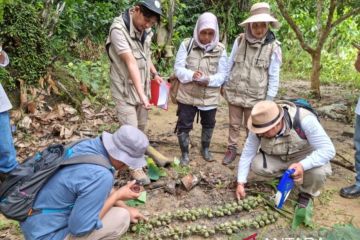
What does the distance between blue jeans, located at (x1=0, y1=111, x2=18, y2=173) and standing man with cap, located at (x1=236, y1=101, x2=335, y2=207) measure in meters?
2.16

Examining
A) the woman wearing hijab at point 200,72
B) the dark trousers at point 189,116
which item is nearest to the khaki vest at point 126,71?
the woman wearing hijab at point 200,72

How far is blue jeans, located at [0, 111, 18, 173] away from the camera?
360cm

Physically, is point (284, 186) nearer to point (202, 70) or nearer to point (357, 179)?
point (357, 179)

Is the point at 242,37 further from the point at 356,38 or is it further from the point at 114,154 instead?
the point at 356,38

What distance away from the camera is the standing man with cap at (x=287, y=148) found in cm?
329

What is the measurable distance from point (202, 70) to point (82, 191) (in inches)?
92.1

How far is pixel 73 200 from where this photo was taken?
Result: 8.27 ft

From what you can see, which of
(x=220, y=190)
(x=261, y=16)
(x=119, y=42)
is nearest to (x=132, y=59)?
(x=119, y=42)

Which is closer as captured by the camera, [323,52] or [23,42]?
[23,42]

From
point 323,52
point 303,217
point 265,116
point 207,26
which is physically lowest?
point 303,217

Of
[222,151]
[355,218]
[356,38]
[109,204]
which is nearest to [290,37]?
[356,38]

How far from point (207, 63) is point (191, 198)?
147 centimetres

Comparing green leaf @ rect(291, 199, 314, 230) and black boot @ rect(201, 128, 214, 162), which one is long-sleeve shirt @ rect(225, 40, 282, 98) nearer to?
black boot @ rect(201, 128, 214, 162)

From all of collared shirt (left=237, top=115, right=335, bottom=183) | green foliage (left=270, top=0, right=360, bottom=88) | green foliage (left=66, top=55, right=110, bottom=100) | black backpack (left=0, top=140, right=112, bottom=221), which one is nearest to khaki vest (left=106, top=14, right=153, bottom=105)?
black backpack (left=0, top=140, right=112, bottom=221)
